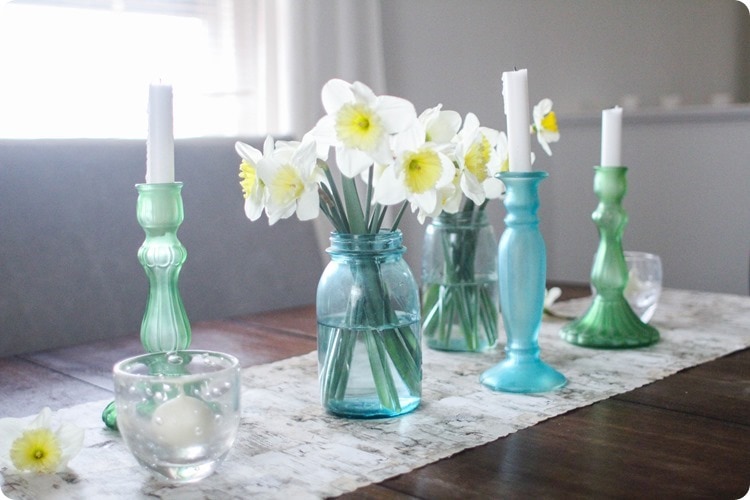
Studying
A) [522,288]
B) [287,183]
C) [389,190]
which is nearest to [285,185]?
[287,183]

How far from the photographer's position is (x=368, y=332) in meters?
0.86

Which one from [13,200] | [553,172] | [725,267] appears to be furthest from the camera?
[553,172]

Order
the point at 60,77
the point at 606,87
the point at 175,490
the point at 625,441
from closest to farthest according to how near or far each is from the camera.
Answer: the point at 175,490, the point at 625,441, the point at 60,77, the point at 606,87

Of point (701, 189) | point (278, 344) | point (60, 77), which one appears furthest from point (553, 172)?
point (278, 344)

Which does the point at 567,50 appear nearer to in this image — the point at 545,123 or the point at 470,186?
the point at 545,123

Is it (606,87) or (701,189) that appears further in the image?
(606,87)

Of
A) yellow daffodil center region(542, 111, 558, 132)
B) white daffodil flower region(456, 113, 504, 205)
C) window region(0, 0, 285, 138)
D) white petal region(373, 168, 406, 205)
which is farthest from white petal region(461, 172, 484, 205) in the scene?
window region(0, 0, 285, 138)

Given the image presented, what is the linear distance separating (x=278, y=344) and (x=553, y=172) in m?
2.58

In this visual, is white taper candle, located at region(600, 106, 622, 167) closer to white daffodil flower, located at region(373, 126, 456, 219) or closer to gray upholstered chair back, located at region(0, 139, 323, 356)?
white daffodil flower, located at region(373, 126, 456, 219)

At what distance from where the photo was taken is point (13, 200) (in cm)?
134

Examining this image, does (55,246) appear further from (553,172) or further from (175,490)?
(553,172)

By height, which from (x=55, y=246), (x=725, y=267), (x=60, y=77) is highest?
(x=60, y=77)

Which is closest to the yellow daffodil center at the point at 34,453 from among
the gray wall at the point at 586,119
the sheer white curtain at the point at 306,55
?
the sheer white curtain at the point at 306,55

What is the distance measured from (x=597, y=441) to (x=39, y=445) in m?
0.49
